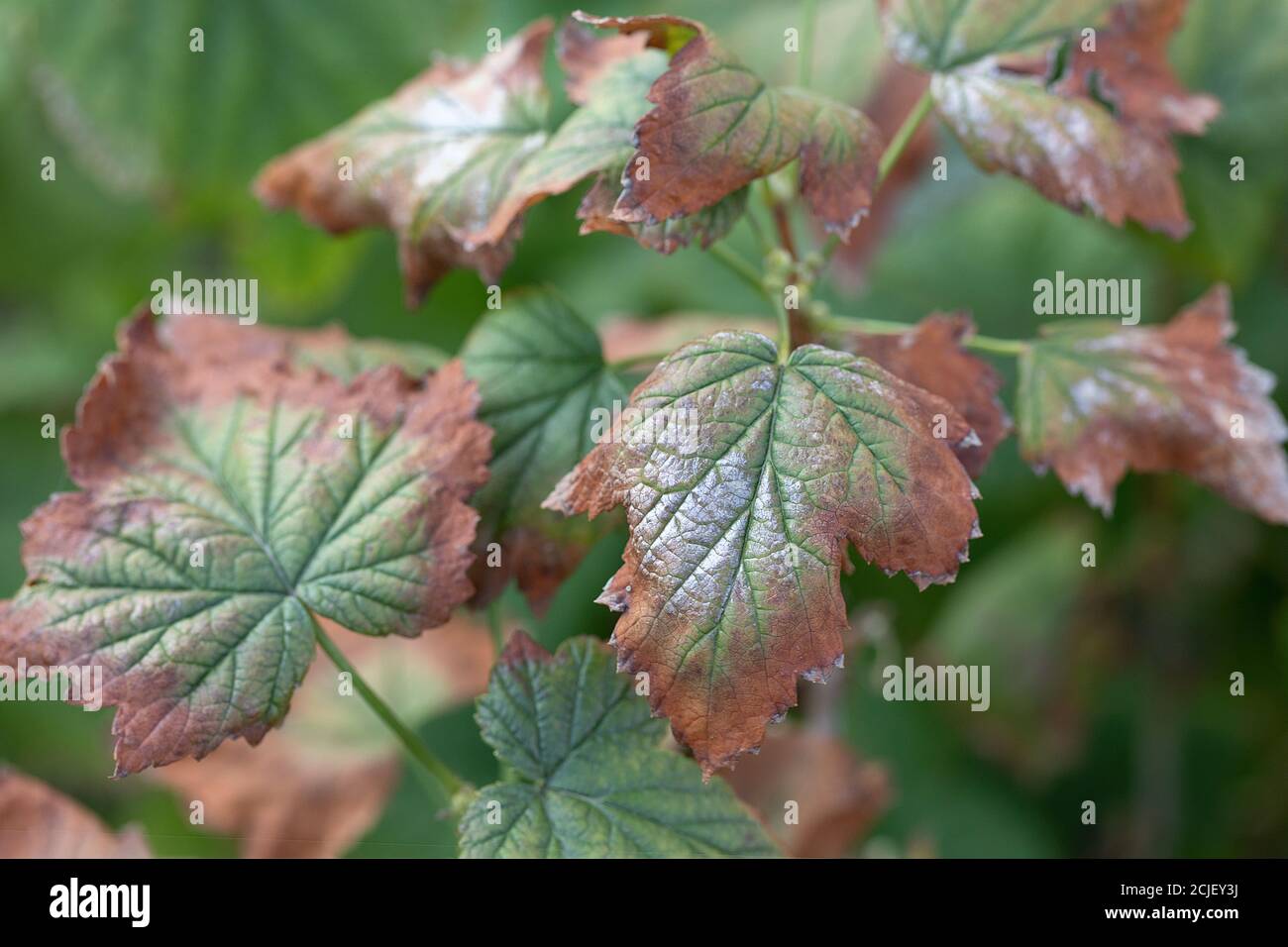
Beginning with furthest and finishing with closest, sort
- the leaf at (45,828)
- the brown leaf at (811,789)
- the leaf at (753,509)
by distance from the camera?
1. the brown leaf at (811,789)
2. the leaf at (45,828)
3. the leaf at (753,509)

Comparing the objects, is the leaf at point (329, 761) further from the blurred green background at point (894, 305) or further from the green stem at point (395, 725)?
the green stem at point (395, 725)

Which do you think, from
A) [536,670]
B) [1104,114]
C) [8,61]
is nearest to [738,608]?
[536,670]

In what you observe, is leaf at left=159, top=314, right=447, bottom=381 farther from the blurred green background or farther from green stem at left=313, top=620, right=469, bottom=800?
the blurred green background

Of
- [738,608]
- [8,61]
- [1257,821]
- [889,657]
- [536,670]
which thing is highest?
[8,61]

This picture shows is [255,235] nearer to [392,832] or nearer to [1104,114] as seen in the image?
[392,832]

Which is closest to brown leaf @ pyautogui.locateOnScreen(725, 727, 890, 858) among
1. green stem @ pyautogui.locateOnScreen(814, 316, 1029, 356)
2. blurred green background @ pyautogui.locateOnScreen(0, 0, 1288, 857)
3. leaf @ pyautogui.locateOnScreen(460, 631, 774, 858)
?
blurred green background @ pyautogui.locateOnScreen(0, 0, 1288, 857)

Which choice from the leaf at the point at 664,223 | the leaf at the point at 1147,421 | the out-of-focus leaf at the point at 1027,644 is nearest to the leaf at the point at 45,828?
the leaf at the point at 664,223
